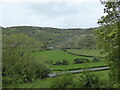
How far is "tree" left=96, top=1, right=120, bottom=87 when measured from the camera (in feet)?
24.5

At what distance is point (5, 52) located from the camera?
13664 mm

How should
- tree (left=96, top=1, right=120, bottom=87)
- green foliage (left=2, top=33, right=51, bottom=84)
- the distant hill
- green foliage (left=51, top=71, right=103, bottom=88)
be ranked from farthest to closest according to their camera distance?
1. the distant hill
2. green foliage (left=2, top=33, right=51, bottom=84)
3. green foliage (left=51, top=71, right=103, bottom=88)
4. tree (left=96, top=1, right=120, bottom=87)

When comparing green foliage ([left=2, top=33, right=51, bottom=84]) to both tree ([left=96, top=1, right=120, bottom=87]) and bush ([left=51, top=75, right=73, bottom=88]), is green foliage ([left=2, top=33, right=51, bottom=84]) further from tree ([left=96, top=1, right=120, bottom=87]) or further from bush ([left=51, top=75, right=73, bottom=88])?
tree ([left=96, top=1, right=120, bottom=87])

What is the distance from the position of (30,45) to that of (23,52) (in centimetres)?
301

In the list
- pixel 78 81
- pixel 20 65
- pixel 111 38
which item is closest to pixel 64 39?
pixel 20 65

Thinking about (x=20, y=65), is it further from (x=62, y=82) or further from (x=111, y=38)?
(x=111, y=38)

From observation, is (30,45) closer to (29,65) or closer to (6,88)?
(29,65)

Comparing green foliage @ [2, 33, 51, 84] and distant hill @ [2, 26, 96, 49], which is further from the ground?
distant hill @ [2, 26, 96, 49]

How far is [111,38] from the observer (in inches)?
286

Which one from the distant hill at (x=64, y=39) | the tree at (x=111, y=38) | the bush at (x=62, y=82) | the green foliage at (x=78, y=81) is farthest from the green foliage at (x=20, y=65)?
the distant hill at (x=64, y=39)

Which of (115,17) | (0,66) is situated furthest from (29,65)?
(115,17)

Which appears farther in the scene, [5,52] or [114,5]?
[5,52]

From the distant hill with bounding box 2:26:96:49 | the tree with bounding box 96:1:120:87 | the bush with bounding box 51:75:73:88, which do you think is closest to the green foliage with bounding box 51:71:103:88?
the bush with bounding box 51:75:73:88

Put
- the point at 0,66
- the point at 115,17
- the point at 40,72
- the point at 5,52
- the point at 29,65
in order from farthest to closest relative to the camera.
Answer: the point at 40,72
the point at 29,65
the point at 5,52
the point at 0,66
the point at 115,17
